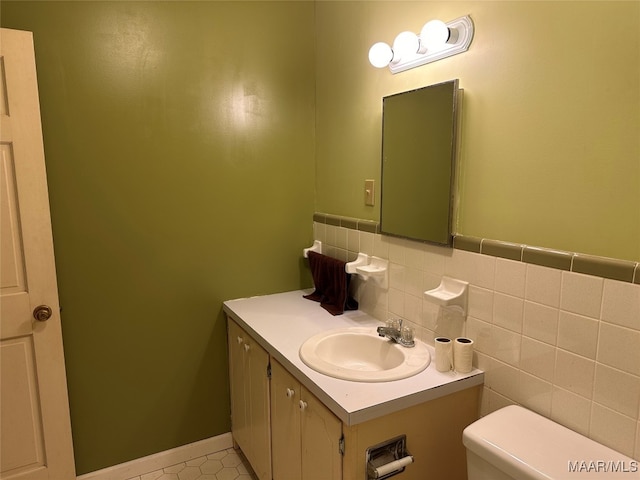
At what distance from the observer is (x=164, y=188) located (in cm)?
200

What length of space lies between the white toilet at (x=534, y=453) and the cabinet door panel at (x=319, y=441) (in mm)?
388

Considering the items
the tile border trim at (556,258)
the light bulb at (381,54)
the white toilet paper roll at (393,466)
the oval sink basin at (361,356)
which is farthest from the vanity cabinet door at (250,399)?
the light bulb at (381,54)

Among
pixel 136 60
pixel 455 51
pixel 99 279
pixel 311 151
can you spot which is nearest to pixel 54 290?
pixel 99 279

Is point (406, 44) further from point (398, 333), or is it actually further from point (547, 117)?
point (398, 333)

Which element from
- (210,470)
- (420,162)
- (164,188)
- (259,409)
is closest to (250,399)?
(259,409)

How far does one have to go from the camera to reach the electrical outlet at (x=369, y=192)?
194cm

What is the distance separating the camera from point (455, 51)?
1.46 m

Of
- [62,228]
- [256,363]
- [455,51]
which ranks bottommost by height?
[256,363]

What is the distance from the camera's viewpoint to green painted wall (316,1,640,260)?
105 centimetres

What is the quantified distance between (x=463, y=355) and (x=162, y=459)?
5.40 feet

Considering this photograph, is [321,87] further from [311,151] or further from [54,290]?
[54,290]

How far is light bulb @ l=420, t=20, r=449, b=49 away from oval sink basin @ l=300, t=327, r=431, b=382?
3.61 feet

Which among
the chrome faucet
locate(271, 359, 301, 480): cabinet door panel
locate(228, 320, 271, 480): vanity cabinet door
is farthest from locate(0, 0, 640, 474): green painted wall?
locate(271, 359, 301, 480): cabinet door panel

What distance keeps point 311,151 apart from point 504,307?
54.4 inches
